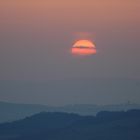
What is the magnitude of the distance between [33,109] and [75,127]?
5383cm

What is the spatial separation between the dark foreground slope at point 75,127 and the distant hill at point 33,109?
24696mm

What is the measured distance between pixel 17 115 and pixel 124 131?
2541 inches

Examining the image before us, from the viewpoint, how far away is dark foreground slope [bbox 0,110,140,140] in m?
82.8

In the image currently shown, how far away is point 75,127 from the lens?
91000 millimetres

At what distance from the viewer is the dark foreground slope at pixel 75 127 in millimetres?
82750

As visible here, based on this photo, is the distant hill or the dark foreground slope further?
the distant hill

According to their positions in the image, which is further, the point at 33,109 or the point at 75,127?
the point at 33,109

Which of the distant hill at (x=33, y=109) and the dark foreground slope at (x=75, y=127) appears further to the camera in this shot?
the distant hill at (x=33, y=109)

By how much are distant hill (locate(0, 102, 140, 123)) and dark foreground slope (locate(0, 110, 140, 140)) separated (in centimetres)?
2470

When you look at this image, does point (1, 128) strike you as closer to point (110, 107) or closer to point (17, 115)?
point (110, 107)

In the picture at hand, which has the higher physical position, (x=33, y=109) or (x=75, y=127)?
(x=33, y=109)

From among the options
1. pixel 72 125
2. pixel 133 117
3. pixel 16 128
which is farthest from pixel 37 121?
pixel 133 117

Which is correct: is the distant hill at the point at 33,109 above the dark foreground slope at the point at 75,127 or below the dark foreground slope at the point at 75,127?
above

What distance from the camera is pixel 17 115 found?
14538 cm
